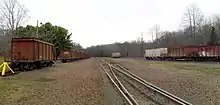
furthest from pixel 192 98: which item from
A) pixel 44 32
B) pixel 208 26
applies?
pixel 208 26

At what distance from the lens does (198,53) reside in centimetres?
5162

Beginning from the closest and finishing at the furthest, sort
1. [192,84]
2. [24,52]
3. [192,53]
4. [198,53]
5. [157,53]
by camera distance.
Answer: [192,84] → [24,52] → [198,53] → [192,53] → [157,53]

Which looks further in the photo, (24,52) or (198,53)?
(198,53)

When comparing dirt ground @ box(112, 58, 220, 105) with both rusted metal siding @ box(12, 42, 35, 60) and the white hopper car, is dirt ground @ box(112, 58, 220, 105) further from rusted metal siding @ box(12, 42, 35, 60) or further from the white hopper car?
the white hopper car

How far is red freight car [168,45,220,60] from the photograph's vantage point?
4638cm

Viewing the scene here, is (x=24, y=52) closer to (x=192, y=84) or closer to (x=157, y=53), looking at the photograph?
(x=192, y=84)

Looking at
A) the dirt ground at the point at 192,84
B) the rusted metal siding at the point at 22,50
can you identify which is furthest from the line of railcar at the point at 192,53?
the rusted metal siding at the point at 22,50

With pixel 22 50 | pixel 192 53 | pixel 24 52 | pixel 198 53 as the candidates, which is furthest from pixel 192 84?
pixel 192 53

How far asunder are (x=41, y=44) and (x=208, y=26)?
80.9 meters

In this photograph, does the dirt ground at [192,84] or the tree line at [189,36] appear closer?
the dirt ground at [192,84]

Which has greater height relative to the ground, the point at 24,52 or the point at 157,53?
the point at 157,53

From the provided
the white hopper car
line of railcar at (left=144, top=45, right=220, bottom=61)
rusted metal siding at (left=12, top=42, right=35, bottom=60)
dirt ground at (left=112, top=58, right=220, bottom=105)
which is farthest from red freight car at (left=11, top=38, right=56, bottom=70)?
the white hopper car

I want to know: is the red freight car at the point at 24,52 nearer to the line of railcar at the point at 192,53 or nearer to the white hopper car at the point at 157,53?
the line of railcar at the point at 192,53

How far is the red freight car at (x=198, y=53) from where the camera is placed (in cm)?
4638
